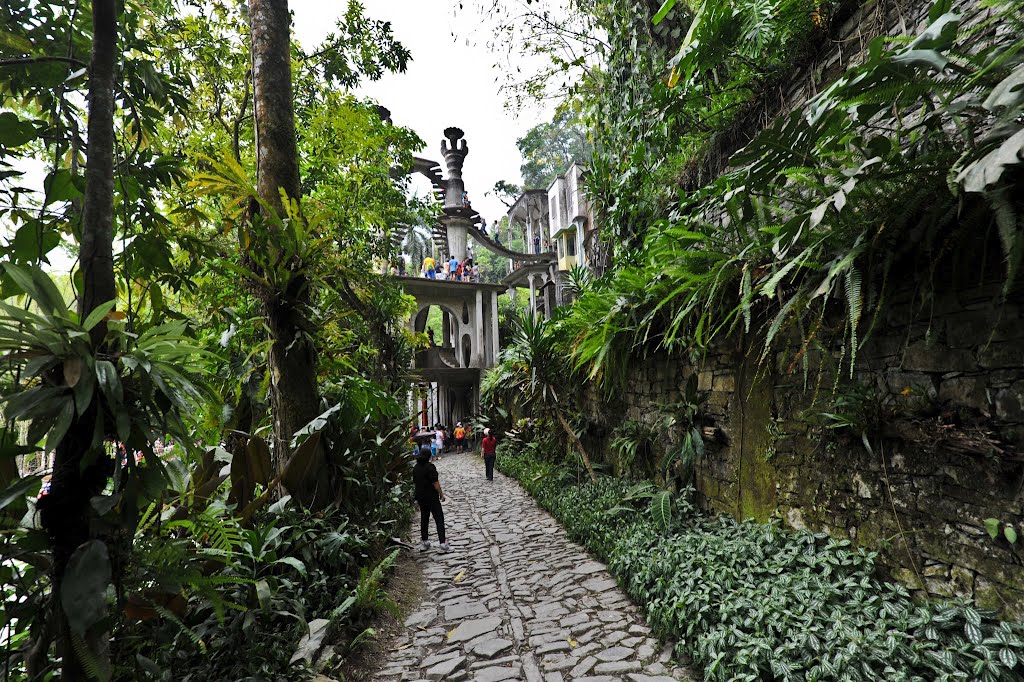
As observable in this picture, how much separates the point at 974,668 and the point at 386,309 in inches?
349

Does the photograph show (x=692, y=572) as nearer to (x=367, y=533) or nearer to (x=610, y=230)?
(x=367, y=533)

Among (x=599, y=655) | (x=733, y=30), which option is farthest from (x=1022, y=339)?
(x=733, y=30)

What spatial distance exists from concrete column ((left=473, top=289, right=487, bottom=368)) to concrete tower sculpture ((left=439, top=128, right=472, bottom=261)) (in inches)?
135

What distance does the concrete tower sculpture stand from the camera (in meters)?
20.0

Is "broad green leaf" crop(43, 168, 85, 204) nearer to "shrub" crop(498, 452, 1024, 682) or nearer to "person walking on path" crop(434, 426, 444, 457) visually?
"shrub" crop(498, 452, 1024, 682)

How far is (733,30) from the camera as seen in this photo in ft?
13.7

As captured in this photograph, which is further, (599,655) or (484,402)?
(484,402)

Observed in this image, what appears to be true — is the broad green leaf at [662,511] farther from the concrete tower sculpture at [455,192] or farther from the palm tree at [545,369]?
the concrete tower sculpture at [455,192]

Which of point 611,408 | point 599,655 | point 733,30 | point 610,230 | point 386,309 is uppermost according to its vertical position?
point 733,30

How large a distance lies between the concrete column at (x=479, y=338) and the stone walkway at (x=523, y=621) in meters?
11.1

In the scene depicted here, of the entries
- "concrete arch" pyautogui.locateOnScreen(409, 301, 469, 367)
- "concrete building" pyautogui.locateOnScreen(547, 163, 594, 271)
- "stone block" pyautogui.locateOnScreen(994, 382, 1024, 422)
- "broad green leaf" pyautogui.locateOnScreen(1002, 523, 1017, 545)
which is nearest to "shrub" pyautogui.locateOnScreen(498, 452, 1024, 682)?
"broad green leaf" pyautogui.locateOnScreen(1002, 523, 1017, 545)

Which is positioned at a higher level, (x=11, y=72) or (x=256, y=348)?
(x=11, y=72)

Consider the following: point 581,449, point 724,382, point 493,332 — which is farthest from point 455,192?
point 724,382

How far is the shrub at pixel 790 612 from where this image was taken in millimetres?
2076
